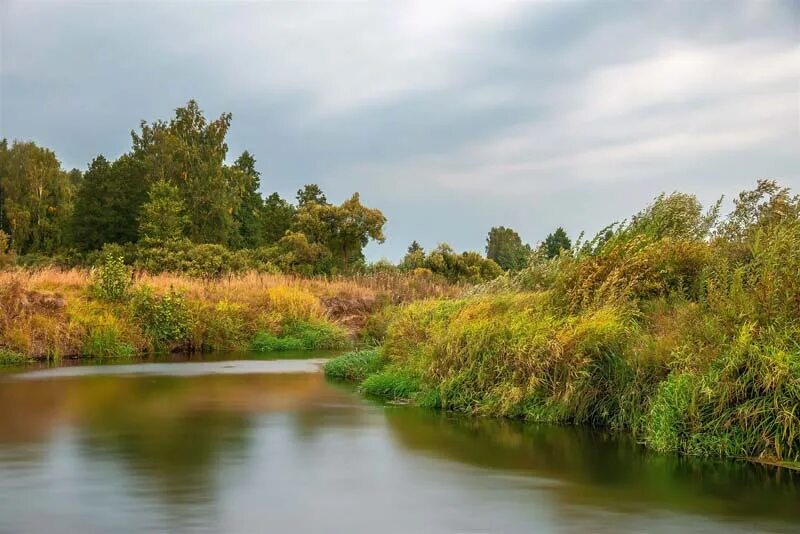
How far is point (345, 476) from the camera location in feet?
26.6

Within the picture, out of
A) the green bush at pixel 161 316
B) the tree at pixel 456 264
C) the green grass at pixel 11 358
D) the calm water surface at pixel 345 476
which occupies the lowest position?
the calm water surface at pixel 345 476

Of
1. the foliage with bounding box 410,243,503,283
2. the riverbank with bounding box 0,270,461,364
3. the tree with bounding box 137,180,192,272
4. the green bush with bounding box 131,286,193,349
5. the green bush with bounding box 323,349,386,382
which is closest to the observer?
the green bush with bounding box 323,349,386,382

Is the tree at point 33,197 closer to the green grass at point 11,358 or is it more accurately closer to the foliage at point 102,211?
→ the foliage at point 102,211

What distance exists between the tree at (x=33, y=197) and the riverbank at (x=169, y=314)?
28.4m

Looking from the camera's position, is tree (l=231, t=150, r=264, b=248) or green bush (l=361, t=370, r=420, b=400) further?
tree (l=231, t=150, r=264, b=248)

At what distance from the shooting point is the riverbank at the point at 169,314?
21250mm

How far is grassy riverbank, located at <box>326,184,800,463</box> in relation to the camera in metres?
8.41

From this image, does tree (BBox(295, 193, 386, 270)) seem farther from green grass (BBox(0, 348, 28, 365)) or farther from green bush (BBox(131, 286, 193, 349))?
green grass (BBox(0, 348, 28, 365))

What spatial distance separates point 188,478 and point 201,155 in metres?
43.5

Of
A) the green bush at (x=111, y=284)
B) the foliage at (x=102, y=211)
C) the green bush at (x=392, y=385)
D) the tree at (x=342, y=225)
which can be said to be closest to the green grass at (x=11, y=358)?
the green bush at (x=111, y=284)

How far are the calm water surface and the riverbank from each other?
30.1 feet

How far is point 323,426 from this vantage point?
1100cm

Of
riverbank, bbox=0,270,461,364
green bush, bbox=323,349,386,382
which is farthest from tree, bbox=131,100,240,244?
green bush, bbox=323,349,386,382

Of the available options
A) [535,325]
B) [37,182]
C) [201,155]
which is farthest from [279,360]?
[37,182]
